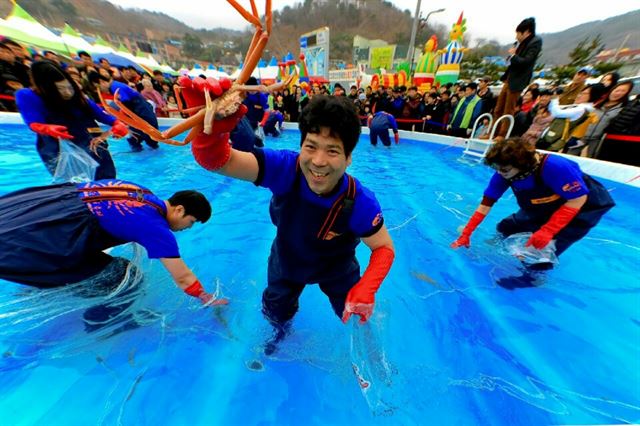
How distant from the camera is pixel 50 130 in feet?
10.8

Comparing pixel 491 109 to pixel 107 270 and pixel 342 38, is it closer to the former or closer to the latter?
pixel 107 270

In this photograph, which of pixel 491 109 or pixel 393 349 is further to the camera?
pixel 491 109

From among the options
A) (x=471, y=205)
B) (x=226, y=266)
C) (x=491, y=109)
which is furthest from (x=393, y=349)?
(x=491, y=109)

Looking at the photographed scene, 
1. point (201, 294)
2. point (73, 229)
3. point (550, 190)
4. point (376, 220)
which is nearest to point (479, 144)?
point (550, 190)

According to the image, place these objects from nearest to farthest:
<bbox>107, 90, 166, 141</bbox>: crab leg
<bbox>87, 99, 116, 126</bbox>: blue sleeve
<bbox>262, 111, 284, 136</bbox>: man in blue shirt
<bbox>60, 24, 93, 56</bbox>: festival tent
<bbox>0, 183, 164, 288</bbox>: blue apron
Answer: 1. <bbox>107, 90, 166, 141</bbox>: crab leg
2. <bbox>0, 183, 164, 288</bbox>: blue apron
3. <bbox>87, 99, 116, 126</bbox>: blue sleeve
4. <bbox>262, 111, 284, 136</bbox>: man in blue shirt
5. <bbox>60, 24, 93, 56</bbox>: festival tent

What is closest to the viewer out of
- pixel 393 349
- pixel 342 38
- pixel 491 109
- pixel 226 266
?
pixel 393 349

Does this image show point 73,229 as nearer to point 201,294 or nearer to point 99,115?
point 201,294

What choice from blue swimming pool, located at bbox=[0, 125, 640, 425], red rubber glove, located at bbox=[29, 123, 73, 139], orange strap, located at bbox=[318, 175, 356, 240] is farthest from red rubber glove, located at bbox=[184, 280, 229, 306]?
red rubber glove, located at bbox=[29, 123, 73, 139]

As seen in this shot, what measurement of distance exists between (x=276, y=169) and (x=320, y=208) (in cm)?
33

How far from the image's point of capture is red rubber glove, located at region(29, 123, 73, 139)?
10.8 feet

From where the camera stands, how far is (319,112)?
1314mm

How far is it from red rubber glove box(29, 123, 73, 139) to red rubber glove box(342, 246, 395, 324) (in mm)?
3905

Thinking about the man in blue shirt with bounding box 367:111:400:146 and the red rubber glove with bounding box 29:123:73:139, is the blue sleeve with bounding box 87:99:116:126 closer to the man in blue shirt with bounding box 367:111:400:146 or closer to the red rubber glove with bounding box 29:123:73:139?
the red rubber glove with bounding box 29:123:73:139

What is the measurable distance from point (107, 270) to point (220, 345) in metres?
1.13
